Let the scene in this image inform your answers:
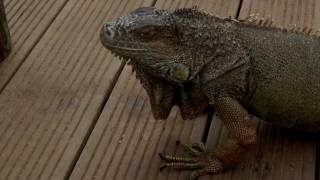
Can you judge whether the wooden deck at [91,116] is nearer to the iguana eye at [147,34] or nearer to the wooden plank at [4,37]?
the wooden plank at [4,37]

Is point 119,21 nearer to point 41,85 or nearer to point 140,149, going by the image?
point 140,149

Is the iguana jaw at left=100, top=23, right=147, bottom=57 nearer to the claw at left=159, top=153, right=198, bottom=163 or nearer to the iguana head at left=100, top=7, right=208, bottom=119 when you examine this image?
the iguana head at left=100, top=7, right=208, bottom=119

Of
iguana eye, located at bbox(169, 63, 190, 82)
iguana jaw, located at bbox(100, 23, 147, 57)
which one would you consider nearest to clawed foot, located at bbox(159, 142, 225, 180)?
iguana eye, located at bbox(169, 63, 190, 82)

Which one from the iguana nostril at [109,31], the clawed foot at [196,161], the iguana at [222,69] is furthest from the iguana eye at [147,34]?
the clawed foot at [196,161]

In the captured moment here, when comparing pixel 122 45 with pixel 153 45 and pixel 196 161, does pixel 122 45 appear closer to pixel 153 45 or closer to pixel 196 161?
pixel 153 45

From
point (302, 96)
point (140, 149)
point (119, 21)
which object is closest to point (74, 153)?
point (140, 149)

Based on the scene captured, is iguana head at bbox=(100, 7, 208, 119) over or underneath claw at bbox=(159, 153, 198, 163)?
over
